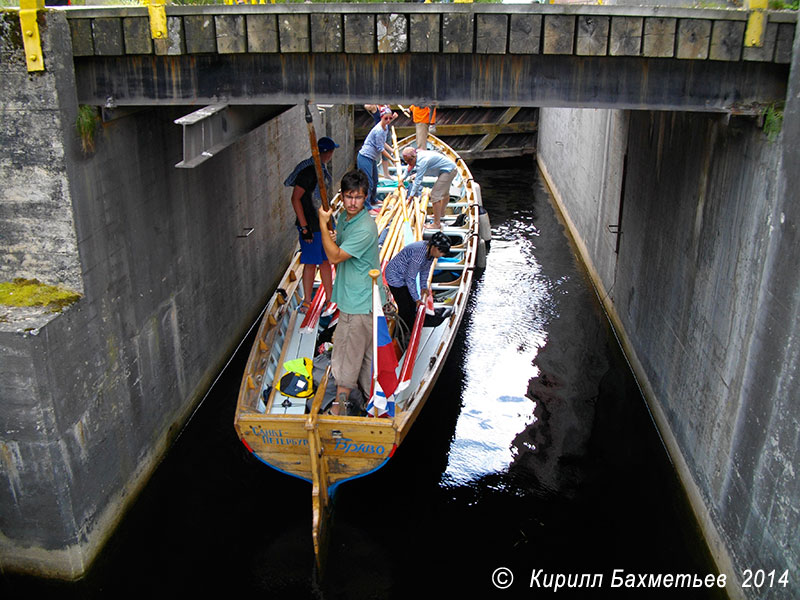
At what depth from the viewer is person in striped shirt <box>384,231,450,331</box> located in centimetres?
822

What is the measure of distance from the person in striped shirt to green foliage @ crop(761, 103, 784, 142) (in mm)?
3260

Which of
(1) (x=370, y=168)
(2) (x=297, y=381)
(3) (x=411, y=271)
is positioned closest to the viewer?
A: (2) (x=297, y=381)

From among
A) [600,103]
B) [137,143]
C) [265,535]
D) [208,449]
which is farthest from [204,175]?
[600,103]

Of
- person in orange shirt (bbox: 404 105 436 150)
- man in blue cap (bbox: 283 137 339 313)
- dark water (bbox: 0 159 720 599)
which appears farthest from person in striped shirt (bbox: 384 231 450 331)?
person in orange shirt (bbox: 404 105 436 150)

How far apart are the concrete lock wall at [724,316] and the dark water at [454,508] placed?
1.76ft

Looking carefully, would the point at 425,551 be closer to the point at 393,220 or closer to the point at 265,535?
the point at 265,535

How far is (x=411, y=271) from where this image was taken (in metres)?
8.65

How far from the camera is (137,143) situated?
24.3ft

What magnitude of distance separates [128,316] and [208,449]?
2235 millimetres

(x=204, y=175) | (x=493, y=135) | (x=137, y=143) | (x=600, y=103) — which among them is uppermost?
(x=600, y=103)

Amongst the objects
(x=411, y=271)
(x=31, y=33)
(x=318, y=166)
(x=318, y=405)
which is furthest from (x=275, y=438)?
(x=31, y=33)

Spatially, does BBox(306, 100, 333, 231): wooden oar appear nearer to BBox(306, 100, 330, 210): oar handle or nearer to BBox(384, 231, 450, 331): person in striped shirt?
BBox(306, 100, 330, 210): oar handle

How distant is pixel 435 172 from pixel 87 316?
27.1ft

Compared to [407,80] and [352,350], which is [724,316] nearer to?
[352,350]
